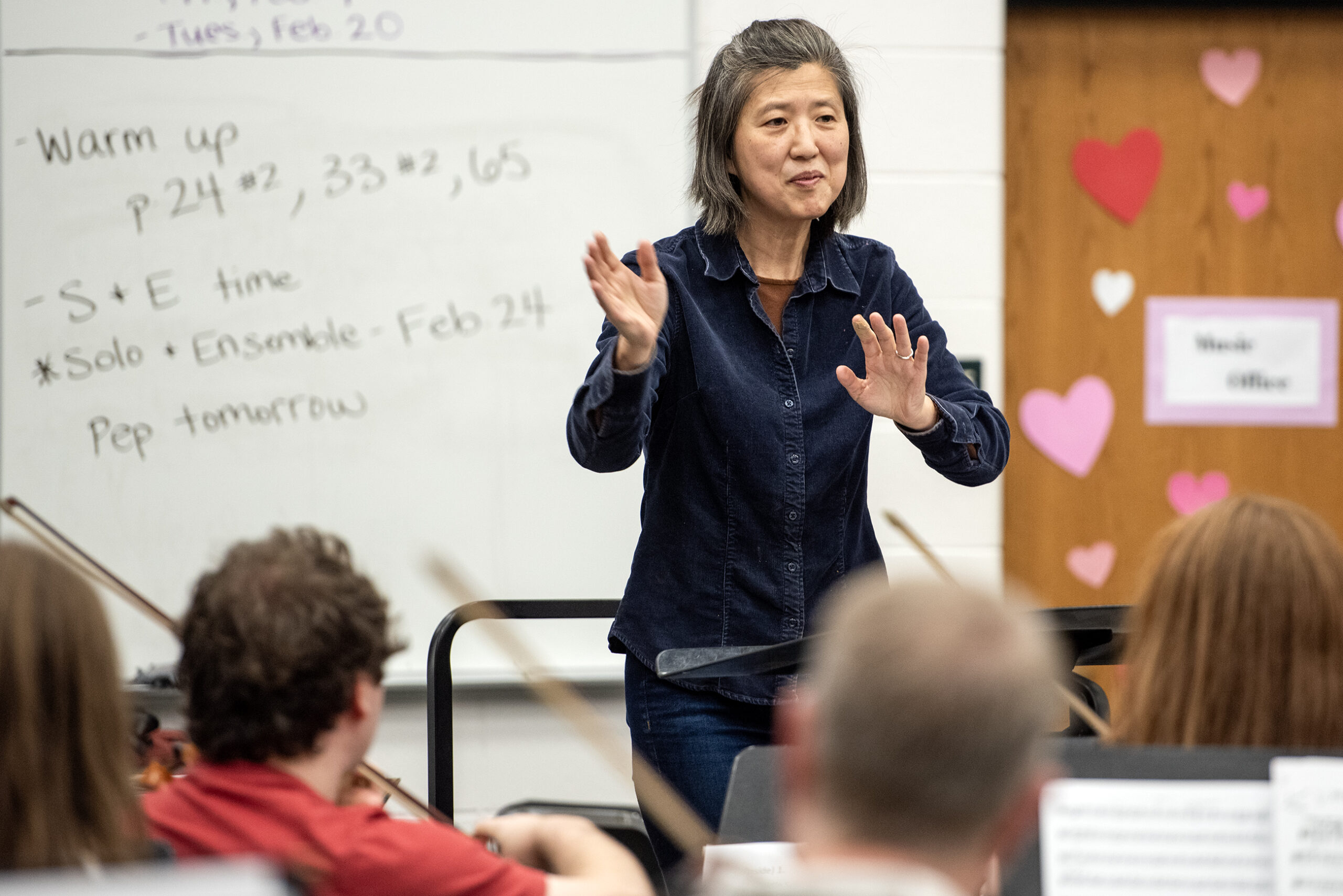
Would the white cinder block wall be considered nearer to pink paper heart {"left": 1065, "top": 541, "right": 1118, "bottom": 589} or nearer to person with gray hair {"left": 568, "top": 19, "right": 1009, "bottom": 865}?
pink paper heart {"left": 1065, "top": 541, "right": 1118, "bottom": 589}

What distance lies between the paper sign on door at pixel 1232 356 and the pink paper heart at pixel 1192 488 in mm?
117

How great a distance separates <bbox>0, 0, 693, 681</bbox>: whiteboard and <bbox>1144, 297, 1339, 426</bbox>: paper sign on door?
105 cm

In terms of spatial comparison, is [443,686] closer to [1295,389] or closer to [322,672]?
[322,672]

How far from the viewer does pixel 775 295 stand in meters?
1.60

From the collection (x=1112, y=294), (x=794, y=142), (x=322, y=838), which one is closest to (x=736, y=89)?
(x=794, y=142)

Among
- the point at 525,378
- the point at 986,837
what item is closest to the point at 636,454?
the point at 986,837

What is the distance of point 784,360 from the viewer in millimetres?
1558

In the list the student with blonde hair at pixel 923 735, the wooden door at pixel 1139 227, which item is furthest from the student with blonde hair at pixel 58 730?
the wooden door at pixel 1139 227

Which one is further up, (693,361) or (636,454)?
(693,361)

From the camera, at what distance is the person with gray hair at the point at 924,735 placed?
634 millimetres

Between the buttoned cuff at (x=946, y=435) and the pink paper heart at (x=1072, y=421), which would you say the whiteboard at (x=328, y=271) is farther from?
the buttoned cuff at (x=946, y=435)

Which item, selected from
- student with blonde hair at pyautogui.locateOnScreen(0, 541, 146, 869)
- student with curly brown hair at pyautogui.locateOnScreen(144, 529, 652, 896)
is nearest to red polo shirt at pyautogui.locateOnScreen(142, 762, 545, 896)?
student with curly brown hair at pyautogui.locateOnScreen(144, 529, 652, 896)

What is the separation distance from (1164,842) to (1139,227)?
2010mm

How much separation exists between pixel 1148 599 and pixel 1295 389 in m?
1.87
